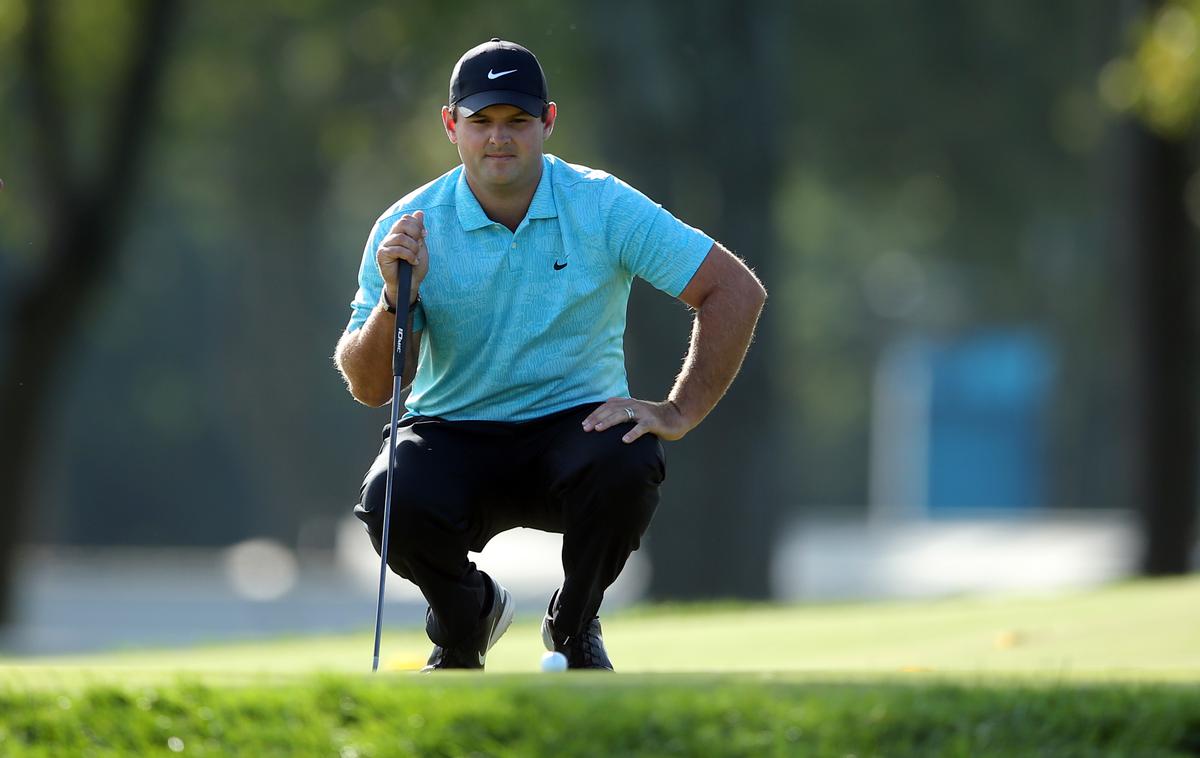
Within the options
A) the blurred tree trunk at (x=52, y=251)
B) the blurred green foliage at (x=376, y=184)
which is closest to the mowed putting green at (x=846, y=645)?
the blurred green foliage at (x=376, y=184)

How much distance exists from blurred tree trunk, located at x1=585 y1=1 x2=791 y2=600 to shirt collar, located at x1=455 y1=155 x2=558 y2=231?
38.3 ft

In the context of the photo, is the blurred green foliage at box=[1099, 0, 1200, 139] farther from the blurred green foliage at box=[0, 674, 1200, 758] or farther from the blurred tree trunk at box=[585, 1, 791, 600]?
the blurred green foliage at box=[0, 674, 1200, 758]

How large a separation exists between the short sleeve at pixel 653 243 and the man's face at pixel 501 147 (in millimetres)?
273

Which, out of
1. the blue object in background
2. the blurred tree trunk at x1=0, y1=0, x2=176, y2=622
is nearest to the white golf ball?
the blurred tree trunk at x1=0, y1=0, x2=176, y2=622

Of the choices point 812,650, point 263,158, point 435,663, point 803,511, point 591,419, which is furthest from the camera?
point 803,511

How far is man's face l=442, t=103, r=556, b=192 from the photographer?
18.0ft

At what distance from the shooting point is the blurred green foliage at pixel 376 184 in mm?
21391

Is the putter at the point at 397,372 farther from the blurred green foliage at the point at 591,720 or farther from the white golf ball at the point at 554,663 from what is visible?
the blurred green foliage at the point at 591,720

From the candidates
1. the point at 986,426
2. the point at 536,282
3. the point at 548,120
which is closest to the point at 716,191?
the point at 548,120

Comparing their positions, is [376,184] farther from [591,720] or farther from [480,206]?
[591,720]

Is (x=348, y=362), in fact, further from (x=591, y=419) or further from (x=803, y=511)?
(x=803, y=511)

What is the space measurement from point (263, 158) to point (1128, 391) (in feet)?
50.0

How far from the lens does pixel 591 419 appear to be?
543cm

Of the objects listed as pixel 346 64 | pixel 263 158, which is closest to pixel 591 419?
pixel 346 64
